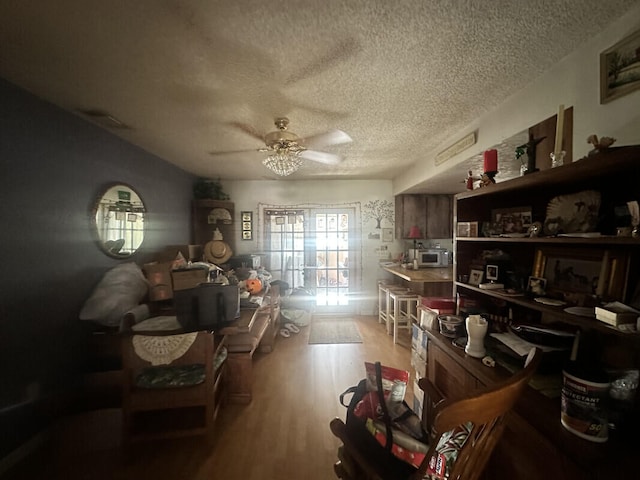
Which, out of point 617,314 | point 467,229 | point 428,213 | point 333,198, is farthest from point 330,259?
point 617,314

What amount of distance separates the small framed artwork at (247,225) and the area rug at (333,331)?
184 centimetres

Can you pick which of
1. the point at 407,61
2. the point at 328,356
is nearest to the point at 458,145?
the point at 407,61

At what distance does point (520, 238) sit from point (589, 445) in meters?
0.79

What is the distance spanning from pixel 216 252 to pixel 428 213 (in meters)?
3.49

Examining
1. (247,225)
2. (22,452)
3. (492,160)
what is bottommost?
(22,452)

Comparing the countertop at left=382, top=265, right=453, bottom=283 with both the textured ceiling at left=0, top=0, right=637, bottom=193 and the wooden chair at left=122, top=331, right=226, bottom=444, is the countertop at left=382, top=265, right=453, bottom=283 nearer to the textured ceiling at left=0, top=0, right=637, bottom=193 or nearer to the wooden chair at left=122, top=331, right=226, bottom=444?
the textured ceiling at left=0, top=0, right=637, bottom=193

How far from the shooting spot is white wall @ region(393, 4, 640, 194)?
92 cm

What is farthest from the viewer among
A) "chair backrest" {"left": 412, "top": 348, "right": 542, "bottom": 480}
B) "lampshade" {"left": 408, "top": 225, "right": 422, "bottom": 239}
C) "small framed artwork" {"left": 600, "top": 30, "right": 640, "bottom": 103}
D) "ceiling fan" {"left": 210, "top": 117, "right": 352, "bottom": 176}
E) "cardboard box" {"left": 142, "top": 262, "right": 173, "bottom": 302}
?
"lampshade" {"left": 408, "top": 225, "right": 422, "bottom": 239}

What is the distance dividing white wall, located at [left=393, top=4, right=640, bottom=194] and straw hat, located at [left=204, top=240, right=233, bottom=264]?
11.2ft

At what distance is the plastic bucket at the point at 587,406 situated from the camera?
0.74 meters

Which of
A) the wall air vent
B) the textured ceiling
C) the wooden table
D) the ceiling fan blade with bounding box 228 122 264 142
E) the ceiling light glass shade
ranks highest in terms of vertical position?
the wall air vent

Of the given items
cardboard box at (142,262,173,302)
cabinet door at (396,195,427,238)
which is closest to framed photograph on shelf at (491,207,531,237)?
cabinet door at (396,195,427,238)

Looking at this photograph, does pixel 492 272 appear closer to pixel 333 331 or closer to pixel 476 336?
pixel 476 336

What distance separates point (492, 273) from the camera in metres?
1.39
